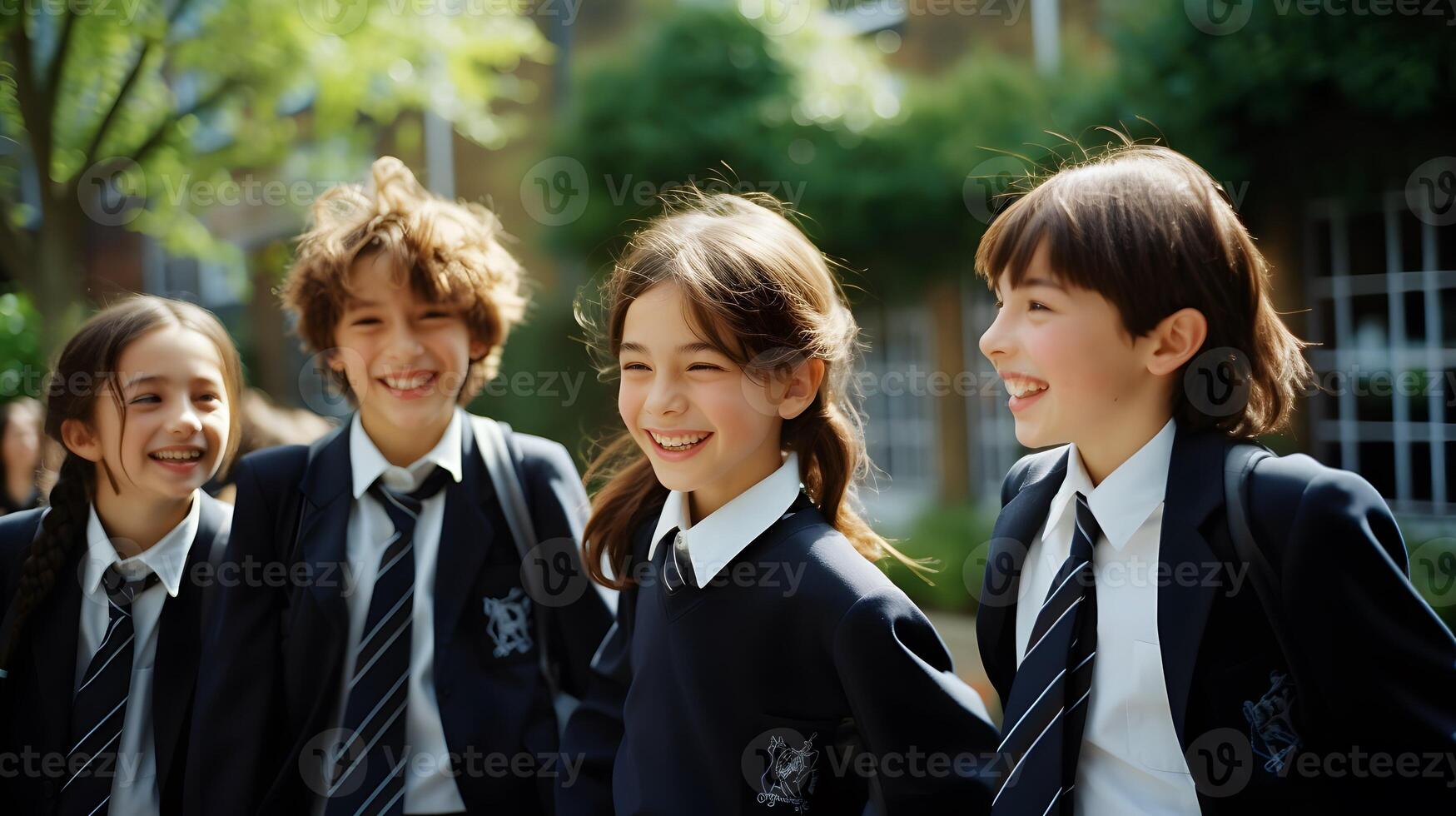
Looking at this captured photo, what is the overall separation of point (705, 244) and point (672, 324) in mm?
167

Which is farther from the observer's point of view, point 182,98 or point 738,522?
point 182,98

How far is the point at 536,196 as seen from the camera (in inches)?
417

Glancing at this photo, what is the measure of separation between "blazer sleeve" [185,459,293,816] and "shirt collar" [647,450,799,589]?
0.92 m

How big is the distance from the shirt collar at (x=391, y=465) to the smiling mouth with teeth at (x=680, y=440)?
59 centimetres

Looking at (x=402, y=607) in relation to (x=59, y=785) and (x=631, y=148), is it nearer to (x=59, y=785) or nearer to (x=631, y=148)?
(x=59, y=785)

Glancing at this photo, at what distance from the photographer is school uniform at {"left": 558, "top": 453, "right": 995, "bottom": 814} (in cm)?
171

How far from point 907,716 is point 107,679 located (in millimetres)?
1696

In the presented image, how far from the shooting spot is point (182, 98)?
23.0ft

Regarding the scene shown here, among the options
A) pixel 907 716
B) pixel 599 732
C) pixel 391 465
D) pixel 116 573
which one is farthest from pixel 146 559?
pixel 907 716

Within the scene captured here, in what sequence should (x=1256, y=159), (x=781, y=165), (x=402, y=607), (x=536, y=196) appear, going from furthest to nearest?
(x=536, y=196) < (x=781, y=165) < (x=1256, y=159) < (x=402, y=607)

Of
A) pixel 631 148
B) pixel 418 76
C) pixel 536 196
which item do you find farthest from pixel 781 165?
pixel 536 196

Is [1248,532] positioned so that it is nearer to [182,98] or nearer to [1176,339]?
[1176,339]

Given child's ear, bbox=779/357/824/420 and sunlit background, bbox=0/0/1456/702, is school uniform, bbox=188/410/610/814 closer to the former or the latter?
sunlit background, bbox=0/0/1456/702

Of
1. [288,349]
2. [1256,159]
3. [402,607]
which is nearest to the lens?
[402,607]
